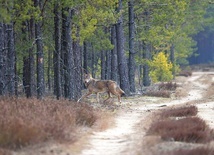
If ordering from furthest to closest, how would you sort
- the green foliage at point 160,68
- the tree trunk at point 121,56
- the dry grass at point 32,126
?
1. the green foliage at point 160,68
2. the tree trunk at point 121,56
3. the dry grass at point 32,126

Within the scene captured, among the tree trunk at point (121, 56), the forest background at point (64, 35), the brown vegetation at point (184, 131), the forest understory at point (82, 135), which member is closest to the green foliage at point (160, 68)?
the forest background at point (64, 35)

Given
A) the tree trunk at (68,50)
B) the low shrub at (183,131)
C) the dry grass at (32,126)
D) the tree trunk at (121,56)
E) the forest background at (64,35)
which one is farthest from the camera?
the tree trunk at (121,56)

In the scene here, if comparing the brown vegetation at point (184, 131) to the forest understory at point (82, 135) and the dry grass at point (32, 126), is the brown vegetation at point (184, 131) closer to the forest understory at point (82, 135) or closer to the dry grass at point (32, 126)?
the forest understory at point (82, 135)

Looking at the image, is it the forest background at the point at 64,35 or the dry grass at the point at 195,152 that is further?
the forest background at the point at 64,35

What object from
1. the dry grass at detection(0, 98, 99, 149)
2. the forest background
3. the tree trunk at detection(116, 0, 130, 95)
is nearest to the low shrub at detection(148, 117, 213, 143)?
the dry grass at detection(0, 98, 99, 149)

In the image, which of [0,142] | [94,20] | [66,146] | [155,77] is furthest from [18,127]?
[155,77]

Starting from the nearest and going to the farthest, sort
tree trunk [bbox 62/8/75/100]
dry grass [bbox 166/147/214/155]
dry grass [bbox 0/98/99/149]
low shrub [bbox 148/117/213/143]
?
dry grass [bbox 166/147/214/155], dry grass [bbox 0/98/99/149], low shrub [bbox 148/117/213/143], tree trunk [bbox 62/8/75/100]

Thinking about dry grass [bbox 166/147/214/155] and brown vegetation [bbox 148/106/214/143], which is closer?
dry grass [bbox 166/147/214/155]

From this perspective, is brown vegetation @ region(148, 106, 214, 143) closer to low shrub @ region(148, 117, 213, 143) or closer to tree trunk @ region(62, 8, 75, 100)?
low shrub @ region(148, 117, 213, 143)

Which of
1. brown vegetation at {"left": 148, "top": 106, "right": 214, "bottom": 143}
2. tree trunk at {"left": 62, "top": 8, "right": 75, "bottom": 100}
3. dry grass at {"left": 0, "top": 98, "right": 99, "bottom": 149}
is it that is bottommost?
brown vegetation at {"left": 148, "top": 106, "right": 214, "bottom": 143}

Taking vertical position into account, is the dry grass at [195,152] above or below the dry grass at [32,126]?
below

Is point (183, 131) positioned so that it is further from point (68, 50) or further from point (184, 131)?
point (68, 50)

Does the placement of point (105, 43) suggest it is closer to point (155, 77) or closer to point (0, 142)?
point (155, 77)

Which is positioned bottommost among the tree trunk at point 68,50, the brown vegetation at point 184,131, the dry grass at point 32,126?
the brown vegetation at point 184,131
